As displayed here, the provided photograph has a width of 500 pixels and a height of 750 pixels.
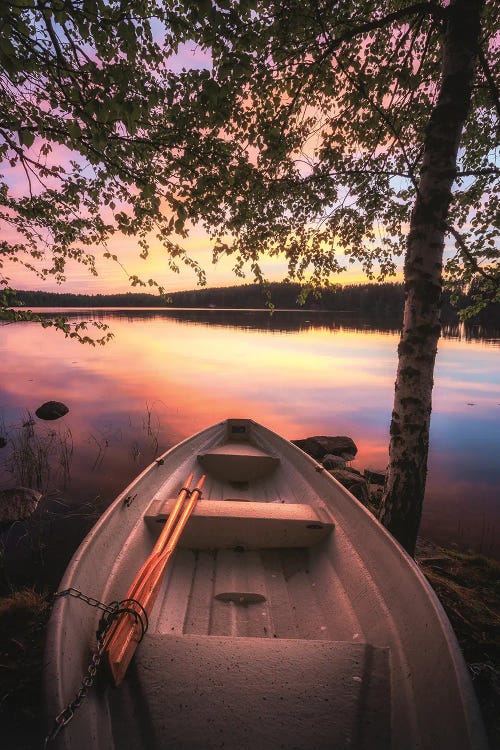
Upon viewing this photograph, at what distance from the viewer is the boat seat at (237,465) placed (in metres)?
6.21

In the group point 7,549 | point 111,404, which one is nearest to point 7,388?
point 111,404

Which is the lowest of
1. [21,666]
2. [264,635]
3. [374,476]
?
[374,476]

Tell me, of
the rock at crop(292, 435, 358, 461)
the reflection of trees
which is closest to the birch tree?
the rock at crop(292, 435, 358, 461)

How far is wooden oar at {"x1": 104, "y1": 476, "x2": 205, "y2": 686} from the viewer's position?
78.7 inches

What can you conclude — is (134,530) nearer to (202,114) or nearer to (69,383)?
(202,114)

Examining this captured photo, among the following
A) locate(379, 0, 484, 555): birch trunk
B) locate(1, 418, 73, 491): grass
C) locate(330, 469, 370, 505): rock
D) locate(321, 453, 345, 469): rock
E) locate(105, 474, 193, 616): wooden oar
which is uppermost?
locate(379, 0, 484, 555): birch trunk

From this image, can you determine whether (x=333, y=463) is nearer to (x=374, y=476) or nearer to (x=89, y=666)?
(x=374, y=476)

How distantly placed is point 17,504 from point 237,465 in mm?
4255

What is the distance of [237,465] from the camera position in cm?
624

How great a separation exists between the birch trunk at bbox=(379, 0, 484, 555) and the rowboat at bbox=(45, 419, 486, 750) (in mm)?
848

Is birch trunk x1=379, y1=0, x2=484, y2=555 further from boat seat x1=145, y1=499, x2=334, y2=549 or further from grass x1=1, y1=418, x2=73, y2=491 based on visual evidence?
grass x1=1, y1=418, x2=73, y2=491

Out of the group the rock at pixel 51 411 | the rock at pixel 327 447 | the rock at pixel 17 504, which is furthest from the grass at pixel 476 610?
the rock at pixel 51 411

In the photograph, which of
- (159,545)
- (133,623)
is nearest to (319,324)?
(159,545)

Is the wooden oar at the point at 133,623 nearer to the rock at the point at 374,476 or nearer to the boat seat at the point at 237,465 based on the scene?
the boat seat at the point at 237,465
